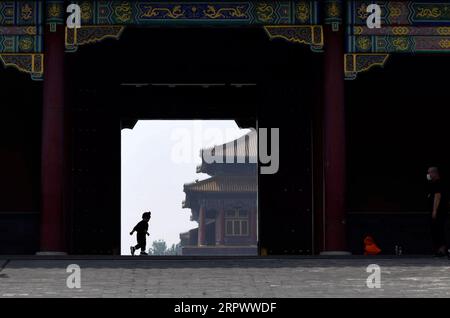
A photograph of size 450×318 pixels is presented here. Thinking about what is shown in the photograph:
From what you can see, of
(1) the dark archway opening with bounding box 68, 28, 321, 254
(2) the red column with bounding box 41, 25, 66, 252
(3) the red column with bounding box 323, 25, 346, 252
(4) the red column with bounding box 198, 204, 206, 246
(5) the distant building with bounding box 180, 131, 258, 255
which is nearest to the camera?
(2) the red column with bounding box 41, 25, 66, 252

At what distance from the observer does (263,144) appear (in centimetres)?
2300

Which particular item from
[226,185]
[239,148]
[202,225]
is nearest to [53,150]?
[226,185]

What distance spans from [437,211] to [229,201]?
54172 mm

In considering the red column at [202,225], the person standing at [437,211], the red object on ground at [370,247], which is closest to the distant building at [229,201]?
the red column at [202,225]

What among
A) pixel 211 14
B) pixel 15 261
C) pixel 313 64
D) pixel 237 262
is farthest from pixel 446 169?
Result: pixel 15 261

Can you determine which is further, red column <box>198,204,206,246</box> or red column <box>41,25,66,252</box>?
red column <box>198,204,206,246</box>

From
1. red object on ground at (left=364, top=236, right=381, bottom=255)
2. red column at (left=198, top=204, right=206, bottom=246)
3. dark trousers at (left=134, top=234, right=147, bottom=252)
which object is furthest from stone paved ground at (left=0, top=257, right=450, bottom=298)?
red column at (left=198, top=204, right=206, bottom=246)

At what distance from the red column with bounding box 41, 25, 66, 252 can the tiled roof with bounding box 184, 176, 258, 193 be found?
2017 inches

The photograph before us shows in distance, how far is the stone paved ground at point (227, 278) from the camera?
43.5ft

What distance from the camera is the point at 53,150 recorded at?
19.8 metres

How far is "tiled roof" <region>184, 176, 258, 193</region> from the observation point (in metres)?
71.6

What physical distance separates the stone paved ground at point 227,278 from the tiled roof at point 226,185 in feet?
177

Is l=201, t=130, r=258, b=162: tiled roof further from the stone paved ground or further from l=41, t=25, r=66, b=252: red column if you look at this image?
the stone paved ground

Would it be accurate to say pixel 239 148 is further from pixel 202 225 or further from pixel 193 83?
pixel 193 83
